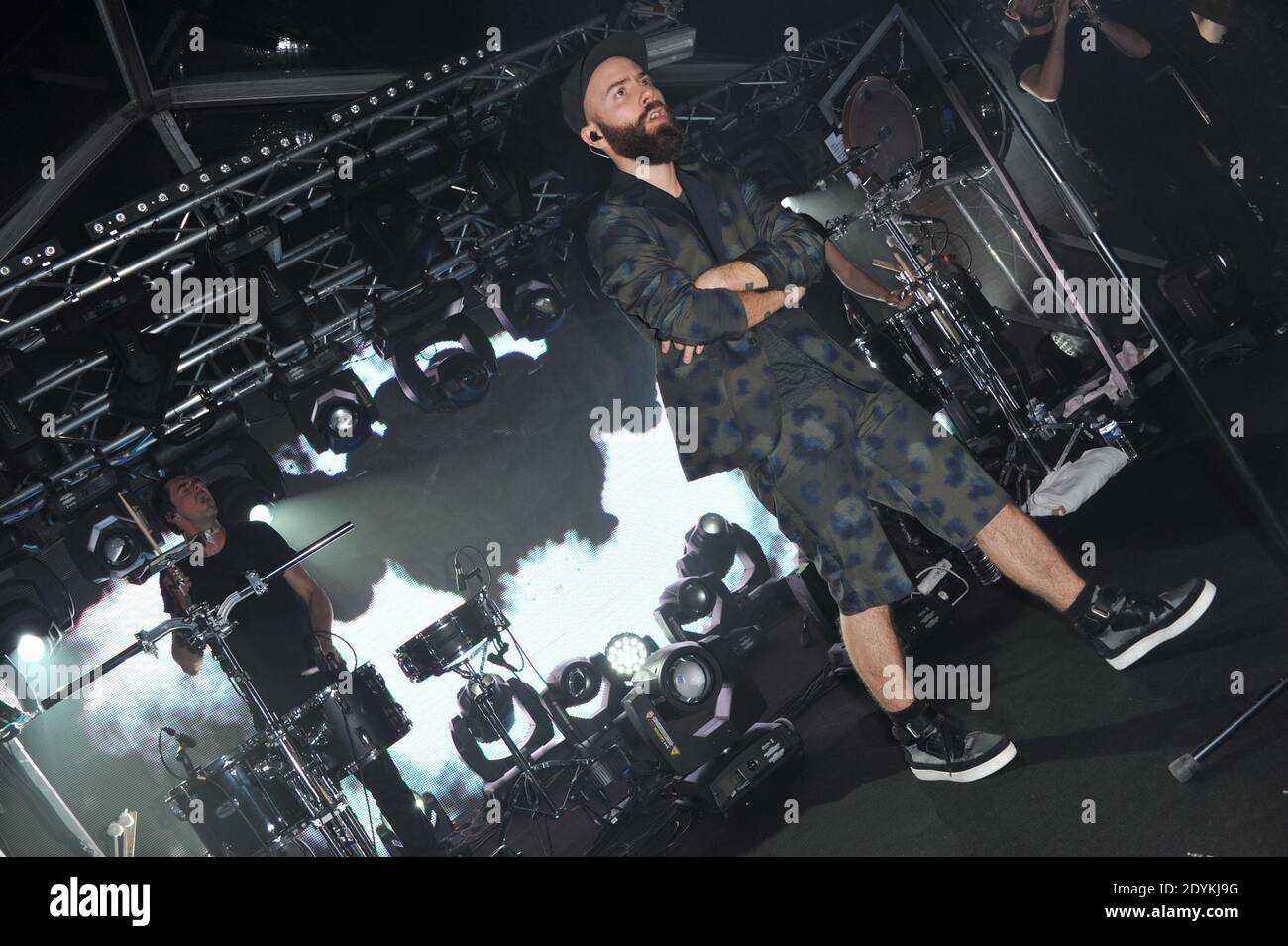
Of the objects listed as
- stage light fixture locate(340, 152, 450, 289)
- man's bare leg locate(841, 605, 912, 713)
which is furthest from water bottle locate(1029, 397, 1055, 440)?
stage light fixture locate(340, 152, 450, 289)

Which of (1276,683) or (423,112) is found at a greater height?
(423,112)

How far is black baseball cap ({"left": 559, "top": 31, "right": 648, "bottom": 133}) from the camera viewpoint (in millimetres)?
3160

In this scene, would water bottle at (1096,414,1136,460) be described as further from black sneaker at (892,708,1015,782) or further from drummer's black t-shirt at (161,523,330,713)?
drummer's black t-shirt at (161,523,330,713)

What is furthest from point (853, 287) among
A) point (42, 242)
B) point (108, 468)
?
point (108, 468)

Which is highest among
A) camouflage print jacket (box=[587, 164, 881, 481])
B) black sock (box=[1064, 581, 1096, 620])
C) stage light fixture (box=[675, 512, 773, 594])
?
camouflage print jacket (box=[587, 164, 881, 481])

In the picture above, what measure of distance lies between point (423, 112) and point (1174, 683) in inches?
222

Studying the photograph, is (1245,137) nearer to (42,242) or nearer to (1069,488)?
(1069,488)

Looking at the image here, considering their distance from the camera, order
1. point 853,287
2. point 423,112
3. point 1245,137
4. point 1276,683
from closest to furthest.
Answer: point 1276,683, point 853,287, point 1245,137, point 423,112

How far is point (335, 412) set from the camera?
7.11 meters

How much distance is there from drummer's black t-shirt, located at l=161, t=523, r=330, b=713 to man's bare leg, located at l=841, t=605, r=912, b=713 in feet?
12.4

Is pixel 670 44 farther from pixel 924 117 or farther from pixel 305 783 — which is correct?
pixel 305 783

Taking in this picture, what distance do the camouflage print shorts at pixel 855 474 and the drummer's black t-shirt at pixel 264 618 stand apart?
380 centimetres
